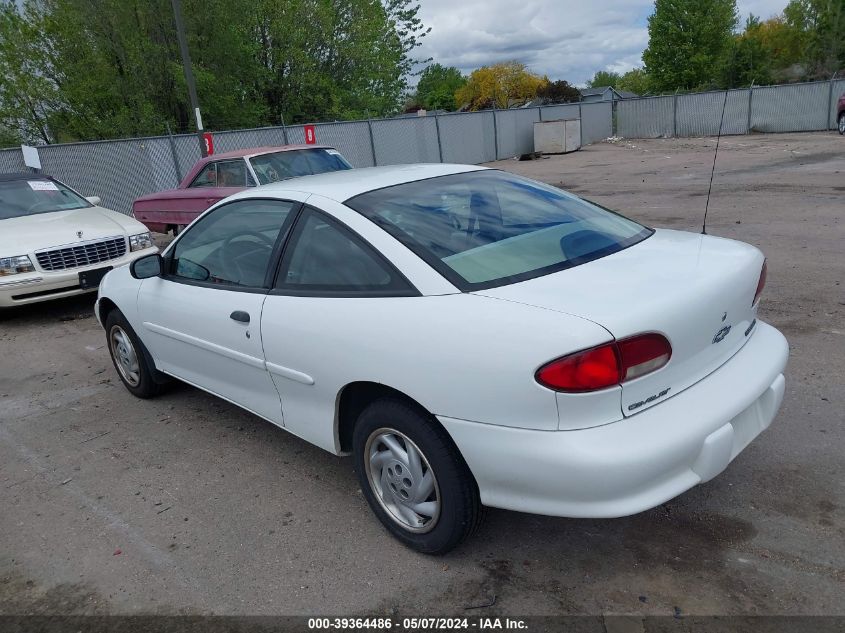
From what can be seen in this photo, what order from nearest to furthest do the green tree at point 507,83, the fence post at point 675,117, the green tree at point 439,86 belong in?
the fence post at point 675,117 < the green tree at point 507,83 < the green tree at point 439,86

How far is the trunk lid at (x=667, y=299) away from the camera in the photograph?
229 centimetres

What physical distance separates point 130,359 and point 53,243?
319cm

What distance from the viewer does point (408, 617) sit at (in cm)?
244

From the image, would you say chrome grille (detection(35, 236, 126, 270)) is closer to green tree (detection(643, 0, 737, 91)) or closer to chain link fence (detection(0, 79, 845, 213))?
chain link fence (detection(0, 79, 845, 213))

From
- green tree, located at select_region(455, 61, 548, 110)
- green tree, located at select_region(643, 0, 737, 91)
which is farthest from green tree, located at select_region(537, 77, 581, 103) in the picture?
green tree, located at select_region(455, 61, 548, 110)

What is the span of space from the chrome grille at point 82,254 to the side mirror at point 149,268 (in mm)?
3523

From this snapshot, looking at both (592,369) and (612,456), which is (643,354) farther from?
(612,456)

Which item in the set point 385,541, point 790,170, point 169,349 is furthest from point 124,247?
point 790,170

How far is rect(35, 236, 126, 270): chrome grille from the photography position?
6.94 metres

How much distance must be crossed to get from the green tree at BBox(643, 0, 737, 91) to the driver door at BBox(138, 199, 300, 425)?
57.1m

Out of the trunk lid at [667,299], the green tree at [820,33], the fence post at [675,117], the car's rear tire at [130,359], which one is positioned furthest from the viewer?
the green tree at [820,33]

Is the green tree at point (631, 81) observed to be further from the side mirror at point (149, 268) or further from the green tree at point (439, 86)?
the side mirror at point (149, 268)

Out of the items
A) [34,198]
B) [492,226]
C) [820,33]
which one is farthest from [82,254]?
[820,33]

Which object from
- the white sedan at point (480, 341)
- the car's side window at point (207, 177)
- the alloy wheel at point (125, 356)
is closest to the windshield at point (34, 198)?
the car's side window at point (207, 177)
